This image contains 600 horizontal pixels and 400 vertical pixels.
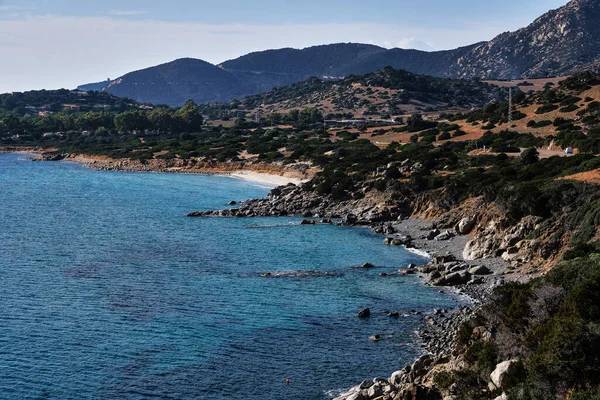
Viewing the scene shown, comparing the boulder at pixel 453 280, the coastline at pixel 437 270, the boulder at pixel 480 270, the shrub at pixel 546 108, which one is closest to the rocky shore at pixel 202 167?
the coastline at pixel 437 270

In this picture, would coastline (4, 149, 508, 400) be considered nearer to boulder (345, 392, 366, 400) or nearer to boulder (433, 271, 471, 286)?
boulder (345, 392, 366, 400)

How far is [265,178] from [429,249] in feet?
175

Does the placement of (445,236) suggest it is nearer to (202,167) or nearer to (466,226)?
(466,226)

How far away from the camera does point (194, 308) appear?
35.2 m

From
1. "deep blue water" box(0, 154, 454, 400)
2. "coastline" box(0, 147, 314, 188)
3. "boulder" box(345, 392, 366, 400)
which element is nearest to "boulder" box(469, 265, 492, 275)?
"deep blue water" box(0, 154, 454, 400)

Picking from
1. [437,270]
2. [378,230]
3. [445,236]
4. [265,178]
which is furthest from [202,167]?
[437,270]

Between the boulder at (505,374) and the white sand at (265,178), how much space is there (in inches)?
2769

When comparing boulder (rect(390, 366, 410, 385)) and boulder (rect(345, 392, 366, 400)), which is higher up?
boulder (rect(390, 366, 410, 385))

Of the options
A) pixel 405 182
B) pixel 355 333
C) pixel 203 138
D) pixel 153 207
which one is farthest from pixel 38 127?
pixel 355 333

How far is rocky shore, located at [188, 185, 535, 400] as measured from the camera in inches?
933

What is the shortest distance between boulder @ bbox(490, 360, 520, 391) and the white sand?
70342 millimetres

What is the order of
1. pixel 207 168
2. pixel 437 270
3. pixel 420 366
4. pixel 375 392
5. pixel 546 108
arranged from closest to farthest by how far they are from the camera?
pixel 375 392 → pixel 420 366 → pixel 437 270 → pixel 546 108 → pixel 207 168

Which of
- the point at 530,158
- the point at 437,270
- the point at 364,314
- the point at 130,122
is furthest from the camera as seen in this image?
the point at 130,122

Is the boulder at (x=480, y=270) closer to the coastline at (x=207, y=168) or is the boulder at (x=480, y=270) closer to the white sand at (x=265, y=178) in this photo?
the coastline at (x=207, y=168)
